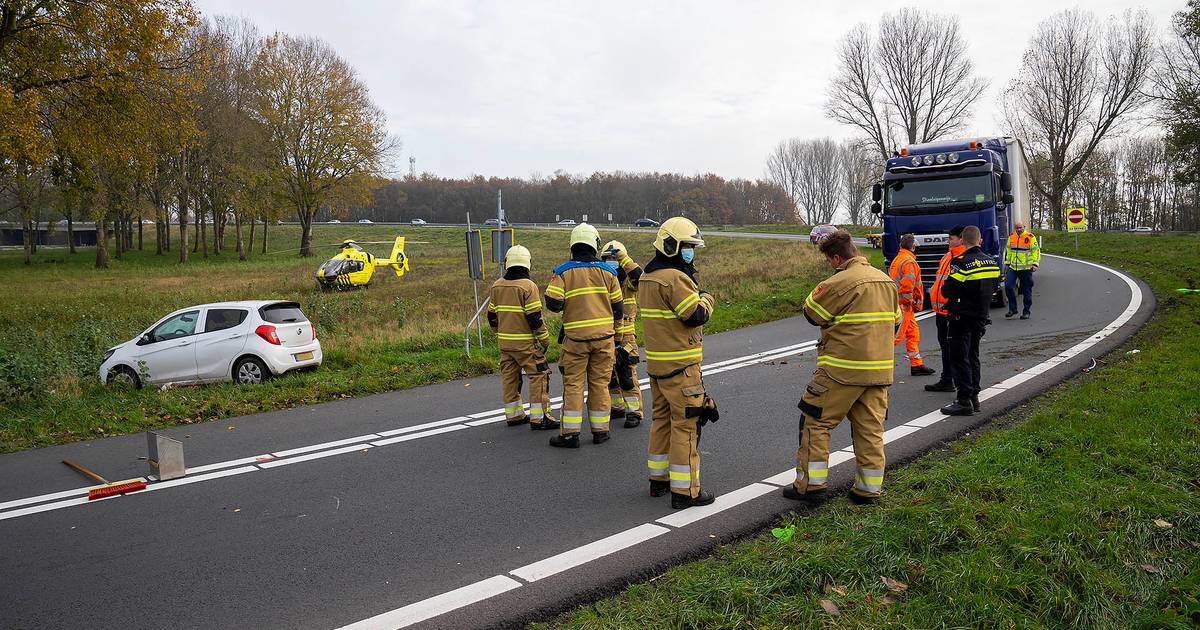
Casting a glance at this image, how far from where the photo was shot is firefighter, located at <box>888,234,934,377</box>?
957 centimetres

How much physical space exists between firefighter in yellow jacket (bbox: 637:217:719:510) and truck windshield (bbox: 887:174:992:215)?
38.5 ft

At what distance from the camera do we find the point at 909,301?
9758 mm

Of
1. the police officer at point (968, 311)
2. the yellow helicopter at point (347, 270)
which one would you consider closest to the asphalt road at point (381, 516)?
the police officer at point (968, 311)

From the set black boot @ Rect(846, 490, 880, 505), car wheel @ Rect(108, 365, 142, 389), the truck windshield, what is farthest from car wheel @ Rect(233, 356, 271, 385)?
the truck windshield

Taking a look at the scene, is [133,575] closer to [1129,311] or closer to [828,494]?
[828,494]

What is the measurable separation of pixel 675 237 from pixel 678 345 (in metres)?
0.74

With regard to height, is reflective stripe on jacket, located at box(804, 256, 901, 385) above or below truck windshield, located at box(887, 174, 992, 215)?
below

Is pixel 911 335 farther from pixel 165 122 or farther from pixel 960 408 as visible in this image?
pixel 165 122

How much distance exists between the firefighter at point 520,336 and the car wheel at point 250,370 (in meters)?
5.67

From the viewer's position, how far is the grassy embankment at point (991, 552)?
3.60 meters

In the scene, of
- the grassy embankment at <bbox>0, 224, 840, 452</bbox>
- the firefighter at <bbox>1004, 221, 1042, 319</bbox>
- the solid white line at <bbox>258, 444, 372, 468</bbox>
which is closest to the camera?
the solid white line at <bbox>258, 444, 372, 468</bbox>

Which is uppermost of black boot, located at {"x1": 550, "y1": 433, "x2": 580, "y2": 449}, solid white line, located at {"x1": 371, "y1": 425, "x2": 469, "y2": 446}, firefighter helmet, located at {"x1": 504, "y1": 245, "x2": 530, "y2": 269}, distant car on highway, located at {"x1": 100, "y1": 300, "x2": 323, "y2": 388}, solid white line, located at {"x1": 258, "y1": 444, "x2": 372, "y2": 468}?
firefighter helmet, located at {"x1": 504, "y1": 245, "x2": 530, "y2": 269}

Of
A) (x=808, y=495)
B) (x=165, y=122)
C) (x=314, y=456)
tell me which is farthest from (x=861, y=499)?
(x=165, y=122)

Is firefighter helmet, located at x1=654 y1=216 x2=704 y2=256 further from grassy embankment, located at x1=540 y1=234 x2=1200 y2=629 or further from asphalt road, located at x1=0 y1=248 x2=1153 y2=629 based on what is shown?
grassy embankment, located at x1=540 y1=234 x2=1200 y2=629
